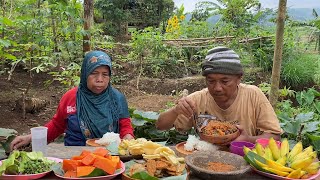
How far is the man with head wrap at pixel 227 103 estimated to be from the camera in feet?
8.48

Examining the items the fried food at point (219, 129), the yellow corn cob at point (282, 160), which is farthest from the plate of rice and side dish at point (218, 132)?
the yellow corn cob at point (282, 160)

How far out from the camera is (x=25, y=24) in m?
6.47

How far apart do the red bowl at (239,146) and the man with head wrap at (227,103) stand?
0.12 metres

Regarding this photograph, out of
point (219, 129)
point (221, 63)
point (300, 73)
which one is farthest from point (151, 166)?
point (300, 73)

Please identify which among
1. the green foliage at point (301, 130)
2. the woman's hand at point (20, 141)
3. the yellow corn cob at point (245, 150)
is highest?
the yellow corn cob at point (245, 150)

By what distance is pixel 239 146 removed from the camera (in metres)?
2.28

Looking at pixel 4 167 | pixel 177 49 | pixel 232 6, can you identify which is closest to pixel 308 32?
pixel 232 6

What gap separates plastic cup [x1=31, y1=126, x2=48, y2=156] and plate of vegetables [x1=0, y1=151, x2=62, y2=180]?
156 mm

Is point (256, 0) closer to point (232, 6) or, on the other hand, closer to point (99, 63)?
point (232, 6)

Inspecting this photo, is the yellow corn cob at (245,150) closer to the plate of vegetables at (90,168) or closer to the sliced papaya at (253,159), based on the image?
the sliced papaya at (253,159)

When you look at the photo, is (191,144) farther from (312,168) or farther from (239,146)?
(312,168)

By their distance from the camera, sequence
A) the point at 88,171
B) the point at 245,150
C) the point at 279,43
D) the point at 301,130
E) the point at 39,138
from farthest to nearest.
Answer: the point at 279,43
the point at 301,130
the point at 39,138
the point at 245,150
the point at 88,171

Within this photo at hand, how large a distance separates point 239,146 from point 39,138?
117 cm

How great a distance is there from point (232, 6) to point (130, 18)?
5441 millimetres
